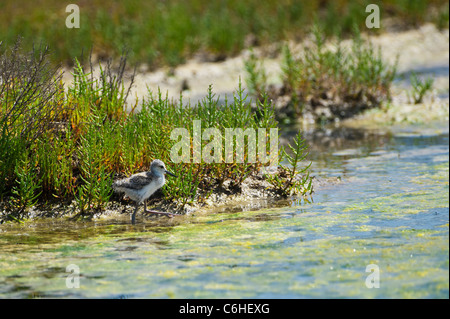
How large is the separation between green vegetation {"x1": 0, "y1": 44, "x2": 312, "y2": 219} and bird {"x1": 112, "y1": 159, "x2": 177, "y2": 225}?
27 centimetres

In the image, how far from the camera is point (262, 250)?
644 cm

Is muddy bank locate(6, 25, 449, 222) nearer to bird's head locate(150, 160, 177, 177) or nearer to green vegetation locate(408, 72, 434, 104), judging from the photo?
green vegetation locate(408, 72, 434, 104)

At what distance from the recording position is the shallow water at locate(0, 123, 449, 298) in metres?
5.50

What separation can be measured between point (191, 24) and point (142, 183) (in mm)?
11012

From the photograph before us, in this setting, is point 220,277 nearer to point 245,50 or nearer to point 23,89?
point 23,89
